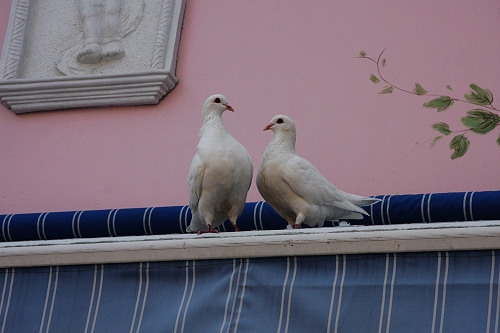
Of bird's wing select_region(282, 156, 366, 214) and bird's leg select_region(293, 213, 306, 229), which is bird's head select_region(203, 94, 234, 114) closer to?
bird's wing select_region(282, 156, 366, 214)

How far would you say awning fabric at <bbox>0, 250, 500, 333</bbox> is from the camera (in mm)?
1378

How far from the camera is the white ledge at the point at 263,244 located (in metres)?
1.39

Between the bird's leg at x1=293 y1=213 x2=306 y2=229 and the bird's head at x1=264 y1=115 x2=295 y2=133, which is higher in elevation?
the bird's head at x1=264 y1=115 x2=295 y2=133

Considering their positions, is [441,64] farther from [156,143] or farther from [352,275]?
[352,275]

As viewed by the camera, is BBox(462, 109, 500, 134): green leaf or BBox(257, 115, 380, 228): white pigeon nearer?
BBox(462, 109, 500, 134): green leaf

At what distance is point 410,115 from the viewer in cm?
260

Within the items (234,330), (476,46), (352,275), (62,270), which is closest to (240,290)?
(234,330)

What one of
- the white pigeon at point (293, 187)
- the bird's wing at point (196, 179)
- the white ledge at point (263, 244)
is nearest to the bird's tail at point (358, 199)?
the white pigeon at point (293, 187)

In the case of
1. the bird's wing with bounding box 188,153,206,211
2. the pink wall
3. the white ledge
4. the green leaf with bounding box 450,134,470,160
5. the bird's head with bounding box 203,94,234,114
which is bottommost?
the white ledge

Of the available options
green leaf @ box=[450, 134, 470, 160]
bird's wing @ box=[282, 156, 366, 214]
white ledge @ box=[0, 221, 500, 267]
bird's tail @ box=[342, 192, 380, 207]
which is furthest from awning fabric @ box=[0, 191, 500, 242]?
green leaf @ box=[450, 134, 470, 160]

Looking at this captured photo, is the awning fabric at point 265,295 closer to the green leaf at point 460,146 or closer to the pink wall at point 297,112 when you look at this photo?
the green leaf at point 460,146

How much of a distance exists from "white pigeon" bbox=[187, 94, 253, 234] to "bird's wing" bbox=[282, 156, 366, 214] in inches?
3.8

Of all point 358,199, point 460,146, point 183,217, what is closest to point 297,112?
point 183,217

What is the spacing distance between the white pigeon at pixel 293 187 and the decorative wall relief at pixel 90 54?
90cm
